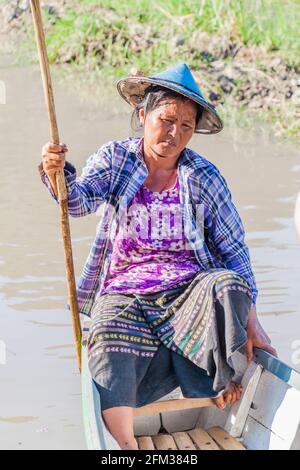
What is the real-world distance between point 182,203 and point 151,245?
19 centimetres

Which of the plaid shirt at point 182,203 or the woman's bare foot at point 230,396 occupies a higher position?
the plaid shirt at point 182,203

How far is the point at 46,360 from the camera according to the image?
449 cm

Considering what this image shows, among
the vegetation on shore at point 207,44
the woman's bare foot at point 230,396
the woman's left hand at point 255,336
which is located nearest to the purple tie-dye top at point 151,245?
the woman's left hand at point 255,336

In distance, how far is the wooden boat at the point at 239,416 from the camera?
3.29m

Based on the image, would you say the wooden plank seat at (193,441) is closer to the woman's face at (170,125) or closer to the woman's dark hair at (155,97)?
the woman's face at (170,125)

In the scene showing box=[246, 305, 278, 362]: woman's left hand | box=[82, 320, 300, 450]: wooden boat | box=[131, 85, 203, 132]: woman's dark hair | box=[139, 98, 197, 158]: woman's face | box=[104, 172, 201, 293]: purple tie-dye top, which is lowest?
box=[82, 320, 300, 450]: wooden boat

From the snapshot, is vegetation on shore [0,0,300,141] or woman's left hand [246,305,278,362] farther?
vegetation on shore [0,0,300,141]

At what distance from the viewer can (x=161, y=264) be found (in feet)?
11.4

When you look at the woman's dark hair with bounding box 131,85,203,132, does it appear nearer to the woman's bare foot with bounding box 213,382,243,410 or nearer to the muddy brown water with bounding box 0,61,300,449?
the woman's bare foot with bounding box 213,382,243,410

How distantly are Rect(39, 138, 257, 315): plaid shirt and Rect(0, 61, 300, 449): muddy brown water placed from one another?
0.73 metres

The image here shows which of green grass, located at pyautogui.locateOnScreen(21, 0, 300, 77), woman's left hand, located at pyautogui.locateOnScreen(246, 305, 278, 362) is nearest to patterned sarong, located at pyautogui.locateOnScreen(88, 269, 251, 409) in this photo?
woman's left hand, located at pyautogui.locateOnScreen(246, 305, 278, 362)

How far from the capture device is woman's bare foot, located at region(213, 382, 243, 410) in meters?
3.42

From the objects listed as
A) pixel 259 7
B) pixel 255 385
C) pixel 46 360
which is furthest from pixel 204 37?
pixel 255 385

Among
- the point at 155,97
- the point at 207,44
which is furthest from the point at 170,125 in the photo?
the point at 207,44
